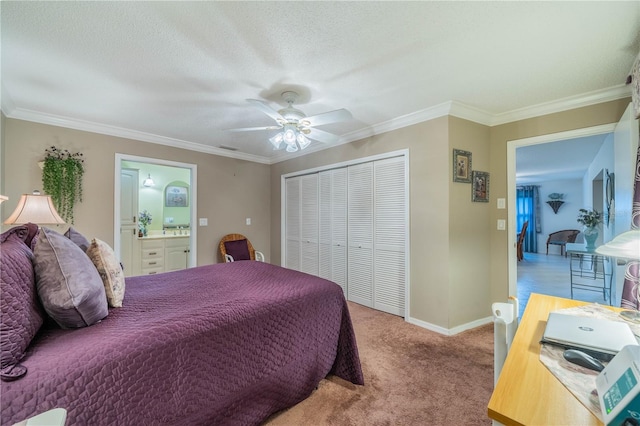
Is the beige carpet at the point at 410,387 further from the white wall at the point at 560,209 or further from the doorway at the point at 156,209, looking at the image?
the white wall at the point at 560,209

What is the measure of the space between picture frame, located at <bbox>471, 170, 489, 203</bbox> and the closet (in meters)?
0.73

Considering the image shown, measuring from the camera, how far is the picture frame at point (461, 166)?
2.87 metres

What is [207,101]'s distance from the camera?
2.66 meters

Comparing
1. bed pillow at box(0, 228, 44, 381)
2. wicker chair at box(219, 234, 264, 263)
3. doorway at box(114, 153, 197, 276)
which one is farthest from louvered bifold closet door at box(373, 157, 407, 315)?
bed pillow at box(0, 228, 44, 381)

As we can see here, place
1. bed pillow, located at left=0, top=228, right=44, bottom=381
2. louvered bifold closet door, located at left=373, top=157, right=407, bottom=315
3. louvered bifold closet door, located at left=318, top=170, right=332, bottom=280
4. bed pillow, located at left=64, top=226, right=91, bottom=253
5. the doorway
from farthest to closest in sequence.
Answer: louvered bifold closet door, located at left=318, top=170, right=332, bottom=280 < the doorway < louvered bifold closet door, located at left=373, top=157, right=407, bottom=315 < bed pillow, located at left=64, top=226, right=91, bottom=253 < bed pillow, located at left=0, top=228, right=44, bottom=381

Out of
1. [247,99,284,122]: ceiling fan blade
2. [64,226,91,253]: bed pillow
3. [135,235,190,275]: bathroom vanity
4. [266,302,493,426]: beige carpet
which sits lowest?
[266,302,493,426]: beige carpet

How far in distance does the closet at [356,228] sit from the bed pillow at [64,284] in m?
2.80

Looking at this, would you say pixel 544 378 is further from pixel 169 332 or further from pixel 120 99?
pixel 120 99

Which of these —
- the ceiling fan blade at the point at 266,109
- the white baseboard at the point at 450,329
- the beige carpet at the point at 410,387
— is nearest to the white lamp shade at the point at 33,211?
the ceiling fan blade at the point at 266,109

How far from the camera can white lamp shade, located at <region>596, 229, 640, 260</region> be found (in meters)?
1.17

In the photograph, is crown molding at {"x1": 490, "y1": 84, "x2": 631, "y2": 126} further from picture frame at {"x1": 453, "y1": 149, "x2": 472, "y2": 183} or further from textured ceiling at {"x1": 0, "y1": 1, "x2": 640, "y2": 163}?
picture frame at {"x1": 453, "y1": 149, "x2": 472, "y2": 183}

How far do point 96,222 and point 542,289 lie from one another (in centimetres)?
670

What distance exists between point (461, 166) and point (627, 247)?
1849 mm

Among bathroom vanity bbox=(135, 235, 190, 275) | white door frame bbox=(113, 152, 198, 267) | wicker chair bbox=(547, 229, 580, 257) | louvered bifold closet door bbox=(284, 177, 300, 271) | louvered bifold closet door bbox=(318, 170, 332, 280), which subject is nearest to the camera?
white door frame bbox=(113, 152, 198, 267)
